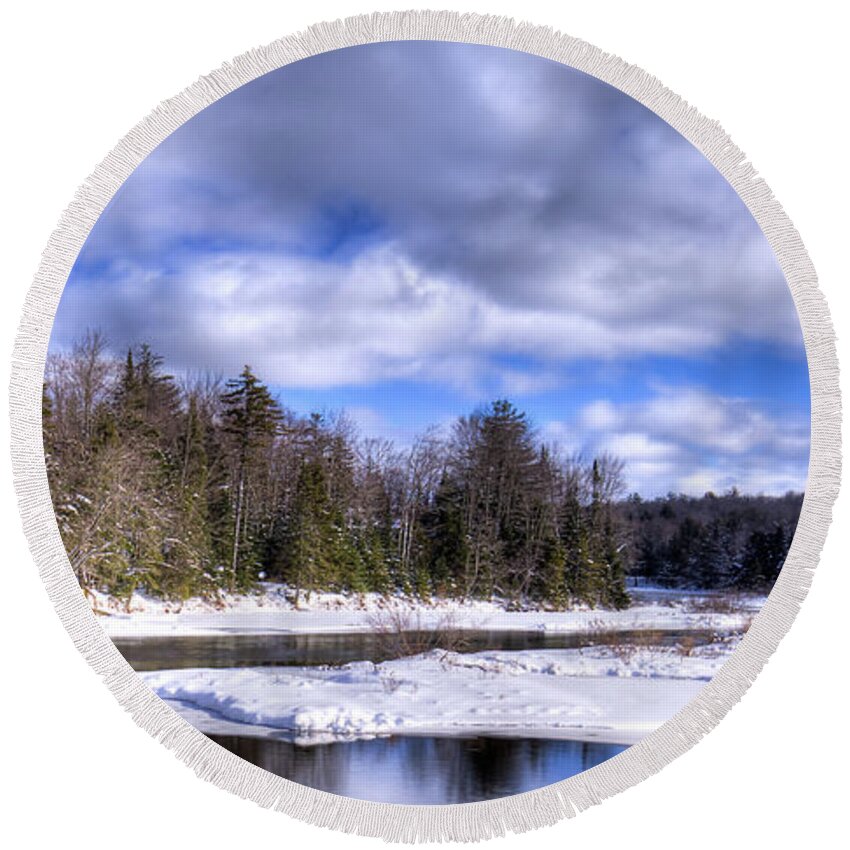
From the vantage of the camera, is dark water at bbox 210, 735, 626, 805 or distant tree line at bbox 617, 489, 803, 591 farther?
distant tree line at bbox 617, 489, 803, 591

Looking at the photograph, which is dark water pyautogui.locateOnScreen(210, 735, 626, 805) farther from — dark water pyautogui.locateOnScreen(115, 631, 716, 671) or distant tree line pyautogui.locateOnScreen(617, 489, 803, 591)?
distant tree line pyautogui.locateOnScreen(617, 489, 803, 591)

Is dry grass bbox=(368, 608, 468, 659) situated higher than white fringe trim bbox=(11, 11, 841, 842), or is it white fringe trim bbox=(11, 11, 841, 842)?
white fringe trim bbox=(11, 11, 841, 842)

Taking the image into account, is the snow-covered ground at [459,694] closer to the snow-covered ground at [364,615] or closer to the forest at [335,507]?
the snow-covered ground at [364,615]

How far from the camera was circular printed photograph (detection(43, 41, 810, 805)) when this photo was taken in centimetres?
342

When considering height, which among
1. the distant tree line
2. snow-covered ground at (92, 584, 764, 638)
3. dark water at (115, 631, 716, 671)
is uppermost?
the distant tree line

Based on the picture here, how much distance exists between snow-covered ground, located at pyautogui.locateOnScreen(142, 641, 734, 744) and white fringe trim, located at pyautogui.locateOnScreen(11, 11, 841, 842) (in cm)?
10

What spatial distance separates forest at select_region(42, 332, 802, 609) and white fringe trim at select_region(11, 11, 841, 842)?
7cm

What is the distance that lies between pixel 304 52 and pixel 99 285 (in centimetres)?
107

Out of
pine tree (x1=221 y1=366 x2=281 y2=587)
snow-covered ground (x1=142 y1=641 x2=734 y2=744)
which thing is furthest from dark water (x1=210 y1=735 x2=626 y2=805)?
pine tree (x1=221 y1=366 x2=281 y2=587)

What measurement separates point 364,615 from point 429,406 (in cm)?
76

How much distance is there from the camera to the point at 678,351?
3.43 metres

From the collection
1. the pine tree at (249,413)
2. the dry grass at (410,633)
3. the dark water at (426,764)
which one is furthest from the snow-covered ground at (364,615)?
the pine tree at (249,413)

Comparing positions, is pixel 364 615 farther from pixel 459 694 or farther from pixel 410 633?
pixel 459 694

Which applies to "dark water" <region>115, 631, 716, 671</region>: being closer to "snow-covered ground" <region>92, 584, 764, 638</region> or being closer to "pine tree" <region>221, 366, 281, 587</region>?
"snow-covered ground" <region>92, 584, 764, 638</region>
